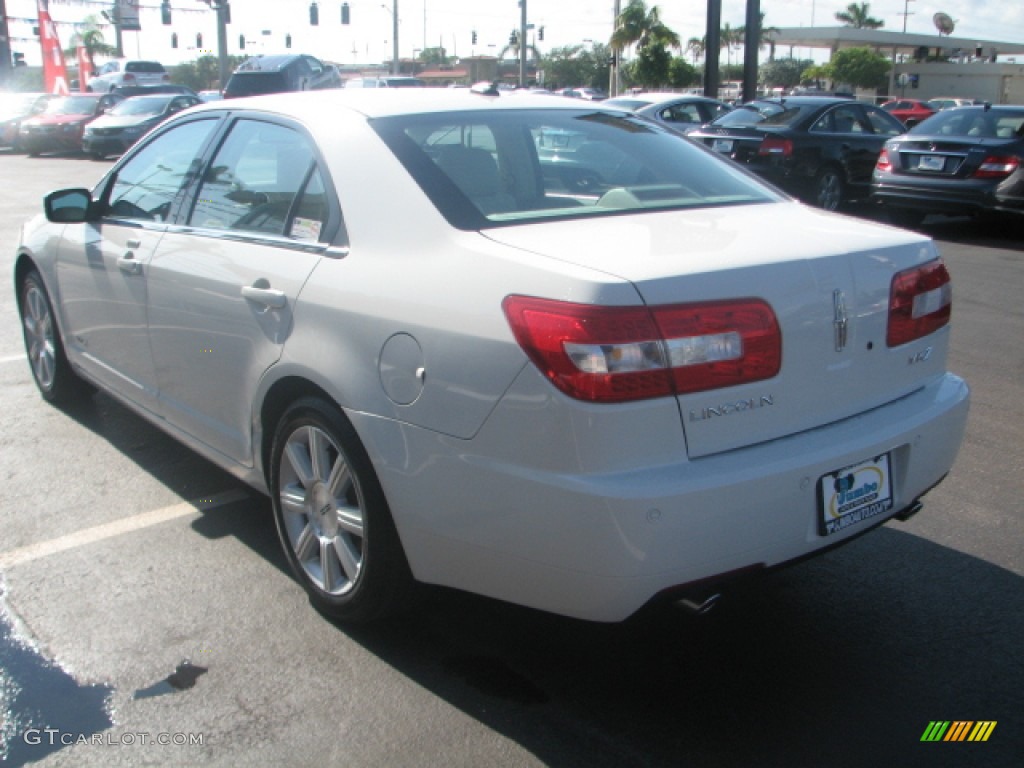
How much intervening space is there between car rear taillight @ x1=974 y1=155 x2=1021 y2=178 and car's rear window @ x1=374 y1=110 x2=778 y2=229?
29.3 feet

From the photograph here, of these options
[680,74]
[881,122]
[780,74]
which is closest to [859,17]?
[780,74]

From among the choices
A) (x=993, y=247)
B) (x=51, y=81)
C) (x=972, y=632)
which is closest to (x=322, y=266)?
(x=972, y=632)

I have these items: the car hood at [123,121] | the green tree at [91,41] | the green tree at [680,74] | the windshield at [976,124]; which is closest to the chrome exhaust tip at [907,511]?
the windshield at [976,124]

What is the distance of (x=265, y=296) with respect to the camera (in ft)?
11.2

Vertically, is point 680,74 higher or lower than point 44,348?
higher

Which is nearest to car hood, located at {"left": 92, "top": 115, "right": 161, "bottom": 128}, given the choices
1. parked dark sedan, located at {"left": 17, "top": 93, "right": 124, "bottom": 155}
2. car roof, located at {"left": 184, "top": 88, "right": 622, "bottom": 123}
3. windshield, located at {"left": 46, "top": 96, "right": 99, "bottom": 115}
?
parked dark sedan, located at {"left": 17, "top": 93, "right": 124, "bottom": 155}

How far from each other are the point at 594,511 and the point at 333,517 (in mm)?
1113

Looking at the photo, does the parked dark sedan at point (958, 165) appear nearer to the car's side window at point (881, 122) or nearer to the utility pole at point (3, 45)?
the car's side window at point (881, 122)

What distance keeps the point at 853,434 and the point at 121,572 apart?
8.33 ft

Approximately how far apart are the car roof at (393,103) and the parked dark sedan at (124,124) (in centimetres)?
2194

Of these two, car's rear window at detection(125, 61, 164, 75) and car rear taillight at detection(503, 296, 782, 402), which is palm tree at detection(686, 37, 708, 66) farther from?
car rear taillight at detection(503, 296, 782, 402)

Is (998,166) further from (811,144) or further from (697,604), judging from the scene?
(697,604)

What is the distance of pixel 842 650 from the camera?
3.28 metres

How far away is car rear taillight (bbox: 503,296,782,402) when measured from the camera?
8.38 feet
